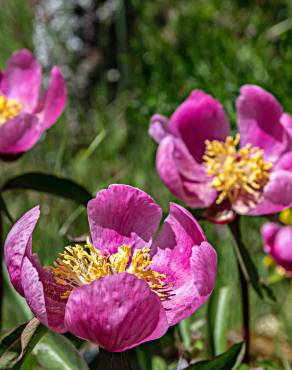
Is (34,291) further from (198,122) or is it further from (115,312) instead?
(198,122)

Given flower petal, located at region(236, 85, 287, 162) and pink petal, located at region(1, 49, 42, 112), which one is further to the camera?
pink petal, located at region(1, 49, 42, 112)

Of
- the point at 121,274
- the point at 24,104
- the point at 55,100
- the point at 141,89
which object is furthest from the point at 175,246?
the point at 141,89

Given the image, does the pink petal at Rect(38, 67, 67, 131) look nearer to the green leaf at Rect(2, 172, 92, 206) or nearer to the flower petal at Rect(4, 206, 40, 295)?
the green leaf at Rect(2, 172, 92, 206)

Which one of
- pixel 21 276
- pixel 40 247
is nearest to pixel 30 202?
pixel 40 247

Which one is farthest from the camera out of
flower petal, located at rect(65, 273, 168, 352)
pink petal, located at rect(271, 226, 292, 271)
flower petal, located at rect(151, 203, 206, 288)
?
pink petal, located at rect(271, 226, 292, 271)

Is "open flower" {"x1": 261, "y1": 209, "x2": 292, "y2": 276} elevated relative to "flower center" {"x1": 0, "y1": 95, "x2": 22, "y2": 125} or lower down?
lower down

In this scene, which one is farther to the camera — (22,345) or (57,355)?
(57,355)

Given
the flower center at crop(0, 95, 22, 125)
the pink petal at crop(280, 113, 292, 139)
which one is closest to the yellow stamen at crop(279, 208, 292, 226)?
the pink petal at crop(280, 113, 292, 139)
